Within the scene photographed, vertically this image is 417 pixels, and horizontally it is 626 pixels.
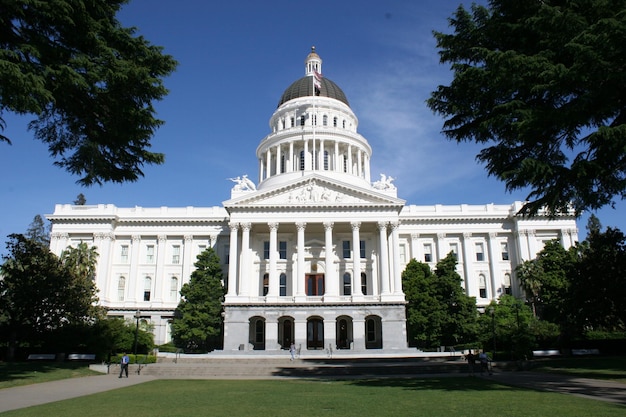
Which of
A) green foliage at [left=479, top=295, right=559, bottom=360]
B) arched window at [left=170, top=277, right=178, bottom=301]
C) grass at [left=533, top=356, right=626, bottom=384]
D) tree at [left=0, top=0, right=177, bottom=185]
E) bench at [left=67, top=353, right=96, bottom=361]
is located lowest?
grass at [left=533, top=356, right=626, bottom=384]

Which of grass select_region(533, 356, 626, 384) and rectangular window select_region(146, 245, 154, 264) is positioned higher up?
rectangular window select_region(146, 245, 154, 264)

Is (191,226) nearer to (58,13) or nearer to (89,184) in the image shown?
(89,184)

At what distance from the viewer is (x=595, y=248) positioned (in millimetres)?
37219

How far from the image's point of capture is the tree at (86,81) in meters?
16.8

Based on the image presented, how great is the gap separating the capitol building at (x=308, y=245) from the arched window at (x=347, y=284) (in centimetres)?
11

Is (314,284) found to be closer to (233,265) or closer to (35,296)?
(233,265)

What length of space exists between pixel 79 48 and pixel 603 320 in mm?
36068

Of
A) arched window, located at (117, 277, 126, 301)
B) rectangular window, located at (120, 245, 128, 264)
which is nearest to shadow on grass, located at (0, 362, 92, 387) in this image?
arched window, located at (117, 277, 126, 301)

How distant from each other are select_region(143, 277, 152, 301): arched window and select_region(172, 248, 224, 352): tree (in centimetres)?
973

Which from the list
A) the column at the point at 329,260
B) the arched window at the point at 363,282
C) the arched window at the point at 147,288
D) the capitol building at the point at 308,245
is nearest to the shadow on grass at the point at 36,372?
the capitol building at the point at 308,245

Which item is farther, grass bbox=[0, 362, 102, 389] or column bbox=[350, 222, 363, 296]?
column bbox=[350, 222, 363, 296]

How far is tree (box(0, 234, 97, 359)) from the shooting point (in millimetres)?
36250

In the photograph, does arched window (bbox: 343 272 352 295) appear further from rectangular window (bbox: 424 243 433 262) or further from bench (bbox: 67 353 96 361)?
bench (bbox: 67 353 96 361)

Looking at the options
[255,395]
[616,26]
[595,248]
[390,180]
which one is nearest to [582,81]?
[616,26]
